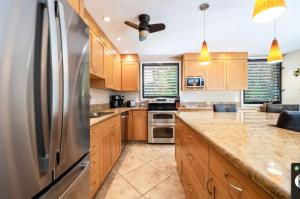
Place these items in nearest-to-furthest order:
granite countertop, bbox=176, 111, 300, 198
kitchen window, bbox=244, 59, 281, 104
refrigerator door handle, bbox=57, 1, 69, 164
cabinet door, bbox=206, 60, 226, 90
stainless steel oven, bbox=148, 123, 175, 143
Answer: granite countertop, bbox=176, 111, 300, 198, refrigerator door handle, bbox=57, 1, 69, 164, stainless steel oven, bbox=148, 123, 175, 143, cabinet door, bbox=206, 60, 226, 90, kitchen window, bbox=244, 59, 281, 104

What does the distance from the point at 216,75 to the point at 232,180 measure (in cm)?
380

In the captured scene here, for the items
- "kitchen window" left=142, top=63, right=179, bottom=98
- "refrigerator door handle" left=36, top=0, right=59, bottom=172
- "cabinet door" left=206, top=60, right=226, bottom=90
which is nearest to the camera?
"refrigerator door handle" left=36, top=0, right=59, bottom=172

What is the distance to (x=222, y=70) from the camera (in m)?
3.97

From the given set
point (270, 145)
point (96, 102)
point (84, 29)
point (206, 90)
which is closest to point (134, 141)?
point (96, 102)

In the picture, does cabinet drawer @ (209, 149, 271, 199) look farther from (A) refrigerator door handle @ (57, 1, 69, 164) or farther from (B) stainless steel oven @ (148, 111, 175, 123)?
(B) stainless steel oven @ (148, 111, 175, 123)

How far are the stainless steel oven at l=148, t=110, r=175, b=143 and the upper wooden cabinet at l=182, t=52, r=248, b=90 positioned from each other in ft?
3.33

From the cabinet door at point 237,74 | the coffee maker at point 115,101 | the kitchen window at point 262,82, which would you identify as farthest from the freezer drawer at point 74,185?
the kitchen window at point 262,82

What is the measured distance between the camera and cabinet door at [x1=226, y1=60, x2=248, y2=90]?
3.92 m

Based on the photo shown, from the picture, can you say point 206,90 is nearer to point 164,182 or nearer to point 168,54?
point 168,54

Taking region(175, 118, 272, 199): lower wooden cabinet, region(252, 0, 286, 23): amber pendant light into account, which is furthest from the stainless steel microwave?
region(175, 118, 272, 199): lower wooden cabinet

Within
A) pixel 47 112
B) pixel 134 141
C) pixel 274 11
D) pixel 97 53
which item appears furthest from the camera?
pixel 134 141

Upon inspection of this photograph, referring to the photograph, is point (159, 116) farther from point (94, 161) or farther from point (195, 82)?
point (94, 161)

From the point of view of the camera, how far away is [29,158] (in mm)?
610

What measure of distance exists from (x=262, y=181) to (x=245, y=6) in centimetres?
239
